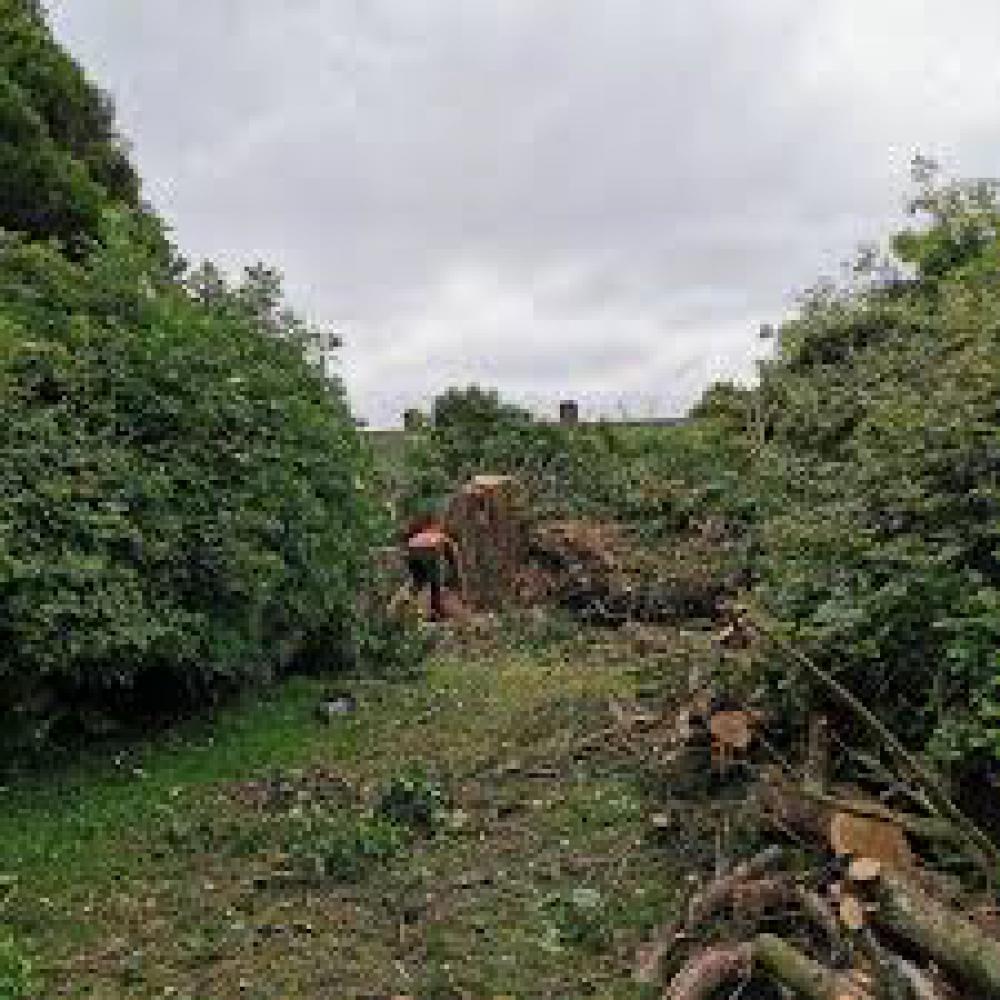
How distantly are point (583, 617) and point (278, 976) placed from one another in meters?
6.67

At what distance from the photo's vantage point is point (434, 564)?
12.7 m

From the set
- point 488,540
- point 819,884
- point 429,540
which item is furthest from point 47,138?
point 819,884

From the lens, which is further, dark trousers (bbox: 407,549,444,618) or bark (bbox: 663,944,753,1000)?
dark trousers (bbox: 407,549,444,618)

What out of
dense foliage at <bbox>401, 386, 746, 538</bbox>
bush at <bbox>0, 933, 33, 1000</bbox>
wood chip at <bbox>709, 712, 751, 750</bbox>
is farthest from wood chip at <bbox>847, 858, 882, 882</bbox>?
dense foliage at <bbox>401, 386, 746, 538</bbox>

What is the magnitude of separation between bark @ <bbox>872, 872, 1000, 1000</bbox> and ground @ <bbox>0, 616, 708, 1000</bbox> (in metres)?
0.82

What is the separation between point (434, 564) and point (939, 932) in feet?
26.2

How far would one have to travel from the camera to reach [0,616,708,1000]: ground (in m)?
5.43

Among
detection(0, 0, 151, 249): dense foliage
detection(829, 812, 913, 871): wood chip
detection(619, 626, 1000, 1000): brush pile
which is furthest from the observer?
detection(0, 0, 151, 249): dense foliage

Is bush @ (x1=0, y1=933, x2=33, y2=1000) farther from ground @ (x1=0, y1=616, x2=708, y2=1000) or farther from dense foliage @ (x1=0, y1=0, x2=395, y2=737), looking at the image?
dense foliage @ (x1=0, y1=0, x2=395, y2=737)

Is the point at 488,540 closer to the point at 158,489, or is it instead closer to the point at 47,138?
the point at 47,138

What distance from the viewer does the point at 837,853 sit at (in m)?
5.37

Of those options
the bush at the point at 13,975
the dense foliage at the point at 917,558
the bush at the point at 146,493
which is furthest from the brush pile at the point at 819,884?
the bush at the point at 146,493

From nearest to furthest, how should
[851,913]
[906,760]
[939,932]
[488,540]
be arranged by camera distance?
[939,932] < [851,913] < [906,760] < [488,540]

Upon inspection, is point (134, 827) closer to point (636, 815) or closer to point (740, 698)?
point (636, 815)
